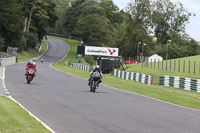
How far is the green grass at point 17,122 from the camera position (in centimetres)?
893

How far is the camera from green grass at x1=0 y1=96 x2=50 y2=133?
8.93 meters

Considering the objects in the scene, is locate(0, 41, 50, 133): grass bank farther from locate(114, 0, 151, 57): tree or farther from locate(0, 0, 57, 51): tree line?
locate(114, 0, 151, 57): tree

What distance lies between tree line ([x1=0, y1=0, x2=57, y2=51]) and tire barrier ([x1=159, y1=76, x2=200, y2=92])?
40727mm

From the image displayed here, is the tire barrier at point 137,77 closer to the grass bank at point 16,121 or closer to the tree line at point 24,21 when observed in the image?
the grass bank at point 16,121

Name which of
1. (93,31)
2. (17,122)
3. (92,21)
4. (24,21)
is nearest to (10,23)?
(24,21)

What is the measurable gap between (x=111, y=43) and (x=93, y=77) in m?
101

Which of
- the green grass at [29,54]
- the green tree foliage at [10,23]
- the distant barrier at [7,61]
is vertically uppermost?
the green tree foliage at [10,23]

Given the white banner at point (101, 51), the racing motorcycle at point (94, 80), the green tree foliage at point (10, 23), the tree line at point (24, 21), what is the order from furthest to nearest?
the tree line at point (24, 21)
the green tree foliage at point (10, 23)
the white banner at point (101, 51)
the racing motorcycle at point (94, 80)

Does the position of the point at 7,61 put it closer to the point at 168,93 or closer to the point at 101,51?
the point at 101,51

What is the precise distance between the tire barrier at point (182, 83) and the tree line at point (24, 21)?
4073cm

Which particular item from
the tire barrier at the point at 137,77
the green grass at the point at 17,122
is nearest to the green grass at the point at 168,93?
the tire barrier at the point at 137,77

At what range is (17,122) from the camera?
9.85 metres

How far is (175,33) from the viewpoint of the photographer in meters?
124

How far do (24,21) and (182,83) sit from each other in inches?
2718
